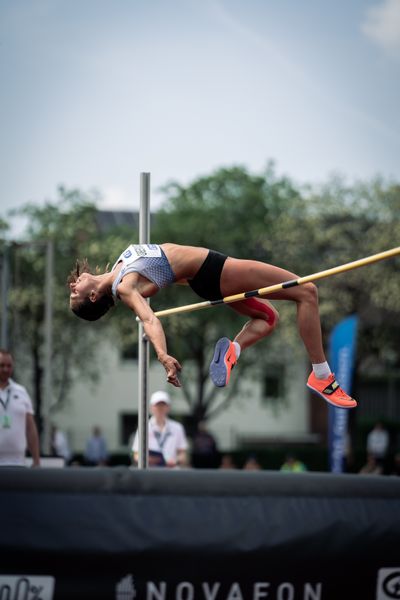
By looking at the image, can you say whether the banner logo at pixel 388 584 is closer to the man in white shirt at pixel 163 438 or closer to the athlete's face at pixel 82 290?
the athlete's face at pixel 82 290

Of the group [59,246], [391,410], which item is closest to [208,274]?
[59,246]

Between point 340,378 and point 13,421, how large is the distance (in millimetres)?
9832

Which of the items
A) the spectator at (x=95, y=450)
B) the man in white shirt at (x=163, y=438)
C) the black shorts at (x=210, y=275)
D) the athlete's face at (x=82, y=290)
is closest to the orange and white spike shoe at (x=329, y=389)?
the black shorts at (x=210, y=275)

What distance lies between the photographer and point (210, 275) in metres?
6.68

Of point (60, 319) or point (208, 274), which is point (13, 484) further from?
point (60, 319)

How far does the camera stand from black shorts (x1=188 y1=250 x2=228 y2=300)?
6664 mm

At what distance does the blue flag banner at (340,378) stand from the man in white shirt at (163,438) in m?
6.73

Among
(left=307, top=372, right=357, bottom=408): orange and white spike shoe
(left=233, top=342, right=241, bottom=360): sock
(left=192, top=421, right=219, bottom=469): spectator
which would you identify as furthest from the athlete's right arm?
Answer: (left=192, top=421, right=219, bottom=469): spectator

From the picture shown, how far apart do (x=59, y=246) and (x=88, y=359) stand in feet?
14.7

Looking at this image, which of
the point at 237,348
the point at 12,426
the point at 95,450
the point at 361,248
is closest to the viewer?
the point at 237,348

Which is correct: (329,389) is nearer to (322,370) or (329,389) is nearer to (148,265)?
(322,370)

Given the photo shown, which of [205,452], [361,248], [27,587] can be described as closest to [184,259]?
[27,587]

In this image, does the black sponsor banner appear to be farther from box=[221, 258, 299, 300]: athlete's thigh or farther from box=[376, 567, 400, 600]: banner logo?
box=[221, 258, 299, 300]: athlete's thigh

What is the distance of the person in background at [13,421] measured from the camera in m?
8.30
